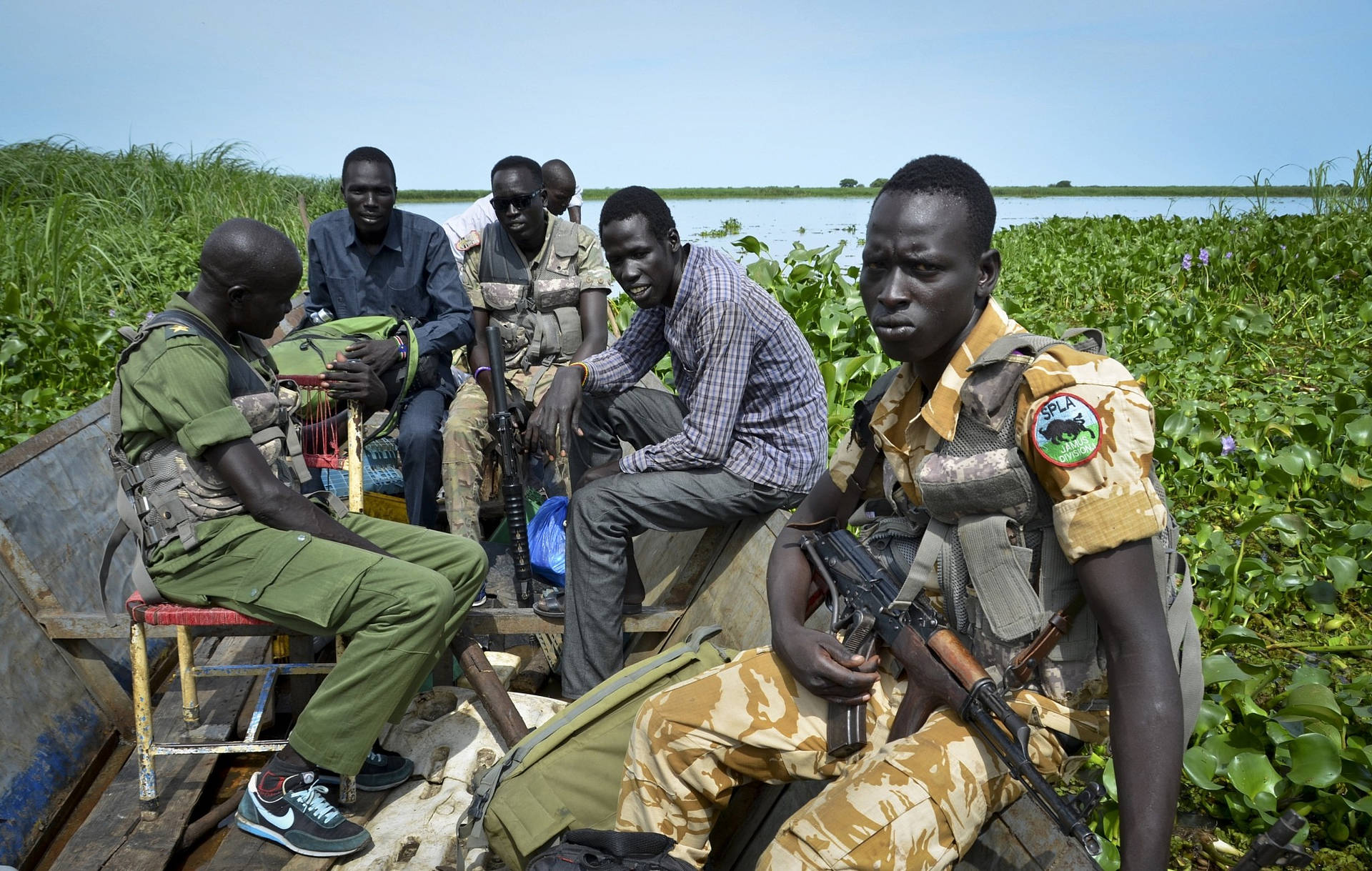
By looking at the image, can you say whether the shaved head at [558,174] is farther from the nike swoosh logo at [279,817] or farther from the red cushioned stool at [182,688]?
the nike swoosh logo at [279,817]

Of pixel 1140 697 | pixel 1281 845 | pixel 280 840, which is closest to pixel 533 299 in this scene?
pixel 280 840

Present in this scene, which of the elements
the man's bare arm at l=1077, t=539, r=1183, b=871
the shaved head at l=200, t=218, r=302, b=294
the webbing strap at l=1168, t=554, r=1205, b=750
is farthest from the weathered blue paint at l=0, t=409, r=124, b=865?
the webbing strap at l=1168, t=554, r=1205, b=750

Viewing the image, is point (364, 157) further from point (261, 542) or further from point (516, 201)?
point (261, 542)

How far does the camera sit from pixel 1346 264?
640 centimetres

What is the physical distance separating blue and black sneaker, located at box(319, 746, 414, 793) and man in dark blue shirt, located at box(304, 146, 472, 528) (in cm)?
158

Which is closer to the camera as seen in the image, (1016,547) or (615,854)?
(1016,547)

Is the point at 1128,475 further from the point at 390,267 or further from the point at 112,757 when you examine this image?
the point at 390,267

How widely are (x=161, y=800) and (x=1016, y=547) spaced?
2477 mm

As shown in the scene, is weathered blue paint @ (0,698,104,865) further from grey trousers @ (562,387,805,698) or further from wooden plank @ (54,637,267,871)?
grey trousers @ (562,387,805,698)

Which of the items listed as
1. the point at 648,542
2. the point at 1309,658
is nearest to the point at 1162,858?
the point at 1309,658

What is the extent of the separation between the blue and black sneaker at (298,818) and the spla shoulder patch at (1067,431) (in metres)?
2.00

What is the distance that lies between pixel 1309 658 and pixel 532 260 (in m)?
3.60

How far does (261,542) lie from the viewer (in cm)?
269

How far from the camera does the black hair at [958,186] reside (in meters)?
1.85
